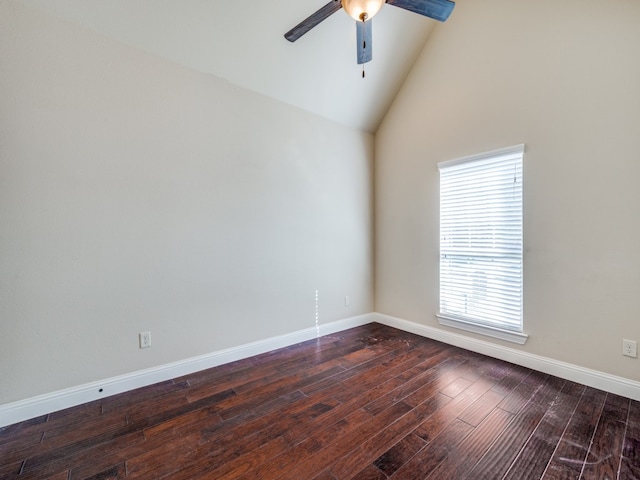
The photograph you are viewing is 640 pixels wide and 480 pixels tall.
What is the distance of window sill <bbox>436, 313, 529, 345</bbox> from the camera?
2568 mm

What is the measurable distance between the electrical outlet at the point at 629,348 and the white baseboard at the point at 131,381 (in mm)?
2562

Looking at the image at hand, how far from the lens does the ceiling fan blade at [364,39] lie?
1.94 m

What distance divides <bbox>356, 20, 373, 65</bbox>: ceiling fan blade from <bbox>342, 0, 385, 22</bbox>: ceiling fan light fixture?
0.13 metres

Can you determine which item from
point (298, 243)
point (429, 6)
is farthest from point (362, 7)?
point (298, 243)

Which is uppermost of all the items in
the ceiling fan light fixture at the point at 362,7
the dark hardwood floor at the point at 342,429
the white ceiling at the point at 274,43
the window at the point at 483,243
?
the white ceiling at the point at 274,43

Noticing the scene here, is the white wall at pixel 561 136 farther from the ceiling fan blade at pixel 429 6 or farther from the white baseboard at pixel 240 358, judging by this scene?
the ceiling fan blade at pixel 429 6

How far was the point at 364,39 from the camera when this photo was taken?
2.00 meters

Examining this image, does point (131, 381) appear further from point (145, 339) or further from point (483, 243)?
point (483, 243)

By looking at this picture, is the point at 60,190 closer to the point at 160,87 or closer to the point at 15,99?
the point at 15,99

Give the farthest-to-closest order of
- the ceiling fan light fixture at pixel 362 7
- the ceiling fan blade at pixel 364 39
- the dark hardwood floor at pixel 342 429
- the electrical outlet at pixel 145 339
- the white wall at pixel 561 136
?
1. the electrical outlet at pixel 145 339
2. the white wall at pixel 561 136
3. the ceiling fan blade at pixel 364 39
4. the ceiling fan light fixture at pixel 362 7
5. the dark hardwood floor at pixel 342 429

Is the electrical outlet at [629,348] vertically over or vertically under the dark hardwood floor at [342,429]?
over

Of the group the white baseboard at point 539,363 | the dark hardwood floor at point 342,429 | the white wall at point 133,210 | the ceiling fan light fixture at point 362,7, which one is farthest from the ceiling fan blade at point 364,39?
the white baseboard at point 539,363

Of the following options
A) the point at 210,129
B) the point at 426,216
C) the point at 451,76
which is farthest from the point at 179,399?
the point at 451,76

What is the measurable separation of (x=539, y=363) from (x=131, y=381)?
10.8 feet
